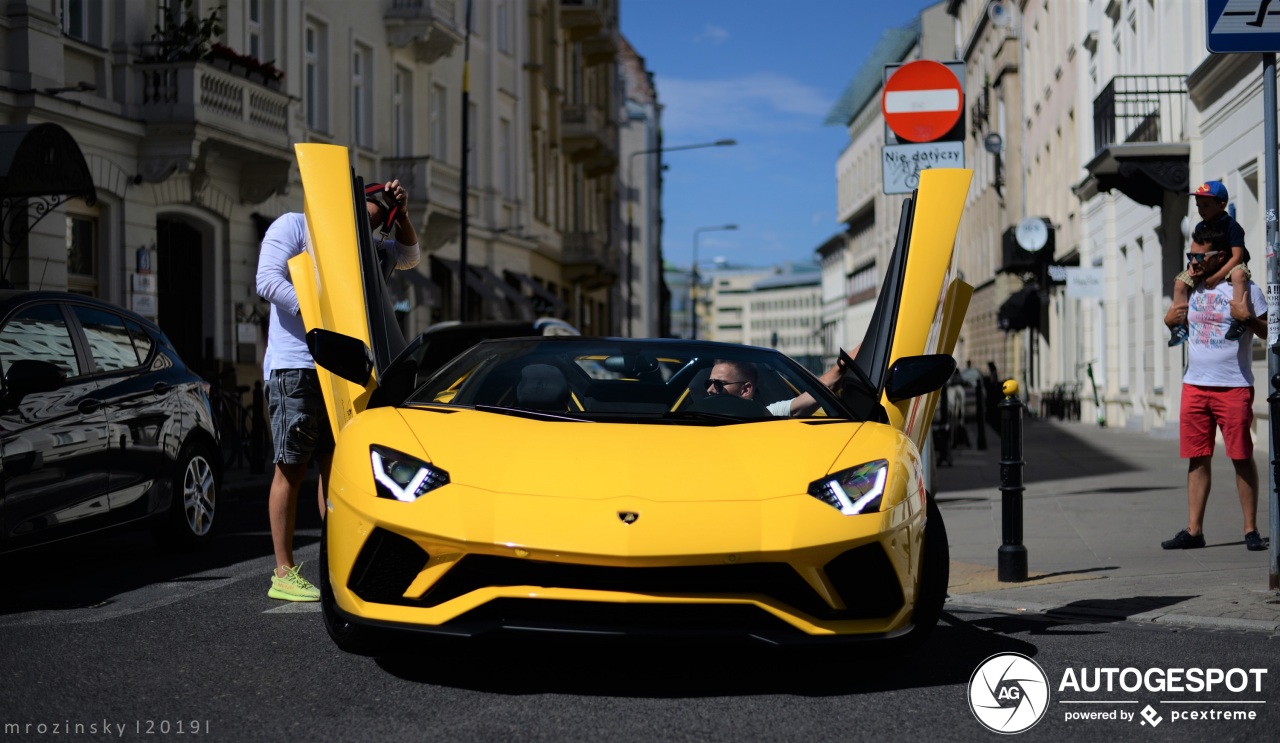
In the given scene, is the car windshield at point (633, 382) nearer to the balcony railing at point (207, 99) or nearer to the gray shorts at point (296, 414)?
the gray shorts at point (296, 414)

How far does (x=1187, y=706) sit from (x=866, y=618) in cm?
101

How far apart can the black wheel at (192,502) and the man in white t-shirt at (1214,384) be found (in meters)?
5.62

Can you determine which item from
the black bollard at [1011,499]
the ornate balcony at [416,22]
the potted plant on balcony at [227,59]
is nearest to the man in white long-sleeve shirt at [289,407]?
the black bollard at [1011,499]

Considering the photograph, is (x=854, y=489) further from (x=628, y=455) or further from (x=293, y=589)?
(x=293, y=589)

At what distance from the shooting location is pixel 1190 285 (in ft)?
30.1

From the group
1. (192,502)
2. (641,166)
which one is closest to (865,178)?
(641,166)

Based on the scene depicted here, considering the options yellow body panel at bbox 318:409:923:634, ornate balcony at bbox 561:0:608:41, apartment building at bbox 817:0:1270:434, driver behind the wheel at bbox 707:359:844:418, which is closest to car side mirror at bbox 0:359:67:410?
yellow body panel at bbox 318:409:923:634

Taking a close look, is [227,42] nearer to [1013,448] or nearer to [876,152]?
[1013,448]

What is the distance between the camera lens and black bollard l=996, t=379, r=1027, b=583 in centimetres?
796

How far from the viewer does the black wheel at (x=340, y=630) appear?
524 centimetres

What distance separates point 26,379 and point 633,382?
2.98m

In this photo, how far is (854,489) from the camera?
5047 mm

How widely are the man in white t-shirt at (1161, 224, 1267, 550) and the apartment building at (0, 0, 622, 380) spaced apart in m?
11.0

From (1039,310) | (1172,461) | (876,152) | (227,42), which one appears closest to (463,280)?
(227,42)
